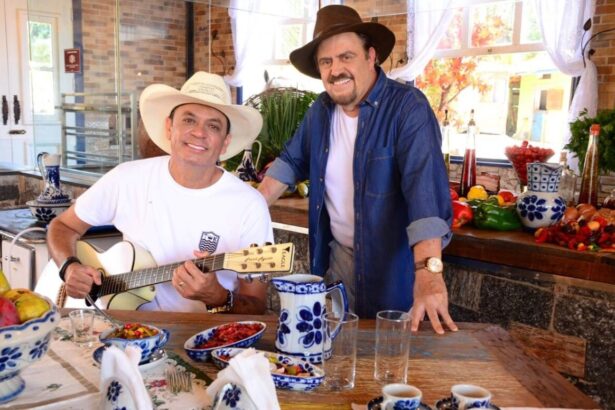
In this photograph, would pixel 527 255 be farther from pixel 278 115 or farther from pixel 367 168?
pixel 278 115

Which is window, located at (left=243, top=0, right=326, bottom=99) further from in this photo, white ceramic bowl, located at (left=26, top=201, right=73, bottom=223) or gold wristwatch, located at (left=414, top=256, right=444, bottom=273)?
gold wristwatch, located at (left=414, top=256, right=444, bottom=273)

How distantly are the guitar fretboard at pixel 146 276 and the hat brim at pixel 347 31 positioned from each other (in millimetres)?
929

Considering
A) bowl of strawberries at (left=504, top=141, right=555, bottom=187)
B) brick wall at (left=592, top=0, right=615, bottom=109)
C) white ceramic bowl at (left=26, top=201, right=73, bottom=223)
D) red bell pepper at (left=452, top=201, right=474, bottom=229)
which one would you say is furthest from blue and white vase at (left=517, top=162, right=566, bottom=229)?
brick wall at (left=592, top=0, right=615, bottom=109)

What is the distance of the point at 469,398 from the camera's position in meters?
1.01

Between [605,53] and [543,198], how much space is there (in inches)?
155

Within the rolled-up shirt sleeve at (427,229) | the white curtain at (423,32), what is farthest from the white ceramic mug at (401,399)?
the white curtain at (423,32)

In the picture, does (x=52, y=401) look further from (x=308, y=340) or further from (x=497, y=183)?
(x=497, y=183)

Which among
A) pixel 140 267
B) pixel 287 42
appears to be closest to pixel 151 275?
pixel 140 267

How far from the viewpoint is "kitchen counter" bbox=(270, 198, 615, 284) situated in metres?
1.97

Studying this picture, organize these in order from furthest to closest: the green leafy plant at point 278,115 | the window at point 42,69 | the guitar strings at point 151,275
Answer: the window at point 42,69 → the green leafy plant at point 278,115 → the guitar strings at point 151,275

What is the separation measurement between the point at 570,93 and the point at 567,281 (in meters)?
4.38

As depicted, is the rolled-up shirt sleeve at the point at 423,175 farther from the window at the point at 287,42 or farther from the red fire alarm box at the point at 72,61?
the window at the point at 287,42

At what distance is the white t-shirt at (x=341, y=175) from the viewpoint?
7.37 feet

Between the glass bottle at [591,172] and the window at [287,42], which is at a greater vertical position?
the window at [287,42]
